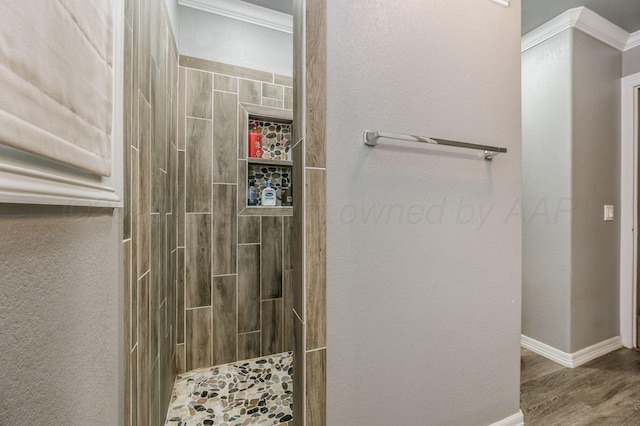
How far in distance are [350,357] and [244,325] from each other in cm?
132

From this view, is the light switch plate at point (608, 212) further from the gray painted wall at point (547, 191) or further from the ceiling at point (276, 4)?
the ceiling at point (276, 4)

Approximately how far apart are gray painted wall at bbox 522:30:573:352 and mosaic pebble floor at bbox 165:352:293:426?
201 centimetres

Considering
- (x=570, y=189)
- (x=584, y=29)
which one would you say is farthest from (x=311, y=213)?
(x=584, y=29)

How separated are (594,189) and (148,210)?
9.69 feet

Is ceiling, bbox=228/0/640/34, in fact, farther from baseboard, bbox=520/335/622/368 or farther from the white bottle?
baseboard, bbox=520/335/622/368

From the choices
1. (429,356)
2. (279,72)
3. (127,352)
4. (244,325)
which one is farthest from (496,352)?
(279,72)

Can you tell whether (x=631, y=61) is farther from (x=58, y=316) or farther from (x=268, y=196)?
(x=58, y=316)

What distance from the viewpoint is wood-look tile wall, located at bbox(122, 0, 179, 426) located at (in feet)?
2.68

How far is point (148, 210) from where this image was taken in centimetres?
107

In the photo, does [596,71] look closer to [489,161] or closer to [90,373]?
[489,161]

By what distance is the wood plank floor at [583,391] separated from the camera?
59.1 inches

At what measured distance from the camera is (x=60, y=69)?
17.3 inches

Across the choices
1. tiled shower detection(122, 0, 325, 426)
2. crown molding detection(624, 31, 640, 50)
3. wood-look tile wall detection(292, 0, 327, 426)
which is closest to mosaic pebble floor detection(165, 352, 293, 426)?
tiled shower detection(122, 0, 325, 426)

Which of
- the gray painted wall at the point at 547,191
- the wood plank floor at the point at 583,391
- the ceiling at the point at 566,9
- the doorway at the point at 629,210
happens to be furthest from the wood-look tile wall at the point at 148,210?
the doorway at the point at 629,210
